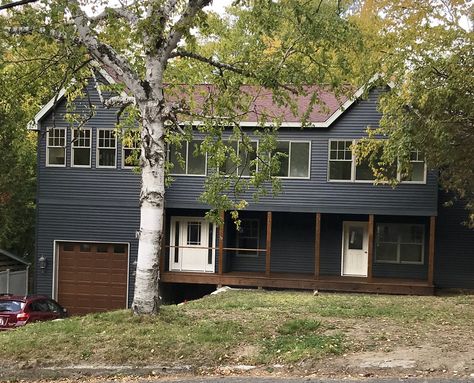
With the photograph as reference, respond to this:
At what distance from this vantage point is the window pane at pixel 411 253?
74.1ft

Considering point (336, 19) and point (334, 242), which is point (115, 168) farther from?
point (336, 19)

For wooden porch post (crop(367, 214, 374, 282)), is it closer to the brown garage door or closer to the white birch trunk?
the brown garage door

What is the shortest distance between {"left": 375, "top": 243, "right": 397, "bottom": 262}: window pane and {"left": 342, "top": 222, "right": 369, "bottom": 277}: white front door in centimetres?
49

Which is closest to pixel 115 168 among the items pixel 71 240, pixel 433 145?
pixel 71 240

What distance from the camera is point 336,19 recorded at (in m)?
10.1

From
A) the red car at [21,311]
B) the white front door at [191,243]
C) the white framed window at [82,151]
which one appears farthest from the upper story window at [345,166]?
the red car at [21,311]

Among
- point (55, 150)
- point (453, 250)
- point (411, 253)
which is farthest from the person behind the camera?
point (55, 150)

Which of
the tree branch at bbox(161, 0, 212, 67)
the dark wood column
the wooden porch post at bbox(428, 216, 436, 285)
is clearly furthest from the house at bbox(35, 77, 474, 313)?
the tree branch at bbox(161, 0, 212, 67)

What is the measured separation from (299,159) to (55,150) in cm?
936

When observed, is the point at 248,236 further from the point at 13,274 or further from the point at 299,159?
the point at 13,274

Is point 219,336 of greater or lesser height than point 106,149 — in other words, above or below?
below

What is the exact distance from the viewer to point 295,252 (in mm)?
23062

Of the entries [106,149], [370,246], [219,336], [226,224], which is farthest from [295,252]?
[219,336]

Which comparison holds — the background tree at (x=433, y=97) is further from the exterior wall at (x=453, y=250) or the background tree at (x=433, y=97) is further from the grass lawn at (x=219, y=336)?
the exterior wall at (x=453, y=250)
